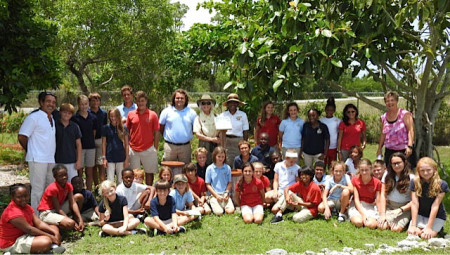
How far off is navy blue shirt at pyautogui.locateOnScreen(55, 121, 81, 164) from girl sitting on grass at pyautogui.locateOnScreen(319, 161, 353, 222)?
11.8ft

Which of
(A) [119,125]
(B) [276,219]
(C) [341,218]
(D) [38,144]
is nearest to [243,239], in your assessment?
(B) [276,219]

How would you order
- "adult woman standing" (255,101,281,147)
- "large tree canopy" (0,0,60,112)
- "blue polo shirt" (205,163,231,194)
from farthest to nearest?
"adult woman standing" (255,101,281,147), "blue polo shirt" (205,163,231,194), "large tree canopy" (0,0,60,112)

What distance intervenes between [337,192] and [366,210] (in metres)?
0.50

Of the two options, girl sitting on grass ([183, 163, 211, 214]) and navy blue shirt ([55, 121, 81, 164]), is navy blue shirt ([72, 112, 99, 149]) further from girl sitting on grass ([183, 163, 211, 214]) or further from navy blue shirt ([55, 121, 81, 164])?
girl sitting on grass ([183, 163, 211, 214])

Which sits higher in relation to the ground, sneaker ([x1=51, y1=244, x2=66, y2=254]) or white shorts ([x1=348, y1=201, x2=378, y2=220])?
white shorts ([x1=348, y1=201, x2=378, y2=220])

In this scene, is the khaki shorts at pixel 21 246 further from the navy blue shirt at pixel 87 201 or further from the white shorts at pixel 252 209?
the white shorts at pixel 252 209

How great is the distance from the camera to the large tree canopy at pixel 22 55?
5738 millimetres

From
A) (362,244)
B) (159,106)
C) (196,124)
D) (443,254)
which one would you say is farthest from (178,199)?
(159,106)

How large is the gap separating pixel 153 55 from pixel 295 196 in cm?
1190

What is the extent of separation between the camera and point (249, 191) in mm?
6266

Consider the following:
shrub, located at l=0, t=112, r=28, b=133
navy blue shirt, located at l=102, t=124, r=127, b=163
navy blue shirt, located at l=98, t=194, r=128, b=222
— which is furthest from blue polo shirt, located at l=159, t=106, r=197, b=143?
shrub, located at l=0, t=112, r=28, b=133

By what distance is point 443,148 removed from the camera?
13.9 m

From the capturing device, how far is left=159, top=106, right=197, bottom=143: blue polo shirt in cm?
674

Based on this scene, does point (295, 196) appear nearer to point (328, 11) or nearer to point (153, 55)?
point (328, 11)
